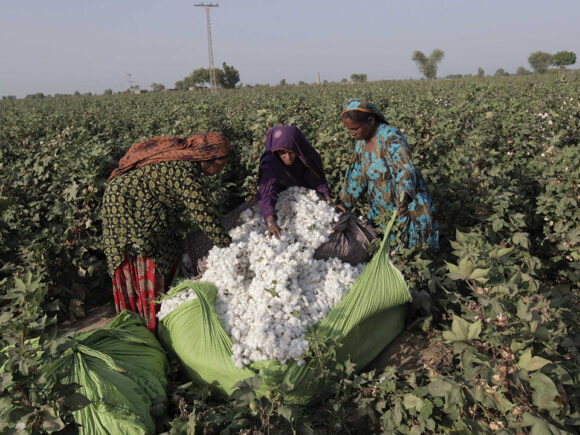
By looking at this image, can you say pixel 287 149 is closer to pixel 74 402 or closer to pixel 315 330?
pixel 315 330

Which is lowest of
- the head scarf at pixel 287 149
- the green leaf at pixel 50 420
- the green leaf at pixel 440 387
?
the green leaf at pixel 50 420

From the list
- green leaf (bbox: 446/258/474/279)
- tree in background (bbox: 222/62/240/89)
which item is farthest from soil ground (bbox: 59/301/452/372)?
tree in background (bbox: 222/62/240/89)

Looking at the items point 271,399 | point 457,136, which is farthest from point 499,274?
point 457,136

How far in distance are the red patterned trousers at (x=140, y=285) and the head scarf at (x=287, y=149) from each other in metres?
1.12

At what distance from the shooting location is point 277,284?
2342 millimetres

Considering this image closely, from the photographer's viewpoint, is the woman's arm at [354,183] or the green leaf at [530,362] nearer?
the green leaf at [530,362]

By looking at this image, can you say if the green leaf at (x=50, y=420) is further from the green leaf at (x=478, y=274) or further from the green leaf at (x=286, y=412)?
the green leaf at (x=478, y=274)

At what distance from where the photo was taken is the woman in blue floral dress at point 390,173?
3.05 meters

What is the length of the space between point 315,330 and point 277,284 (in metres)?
0.34

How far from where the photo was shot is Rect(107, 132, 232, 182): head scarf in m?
2.71

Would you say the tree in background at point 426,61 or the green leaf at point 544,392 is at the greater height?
the tree in background at point 426,61

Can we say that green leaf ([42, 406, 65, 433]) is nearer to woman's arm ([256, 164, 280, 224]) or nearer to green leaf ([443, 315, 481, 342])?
green leaf ([443, 315, 481, 342])

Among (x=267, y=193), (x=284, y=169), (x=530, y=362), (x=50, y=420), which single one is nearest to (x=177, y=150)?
(x=267, y=193)

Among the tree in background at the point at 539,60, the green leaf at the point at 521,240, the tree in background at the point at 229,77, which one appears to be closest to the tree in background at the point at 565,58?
the tree in background at the point at 539,60
